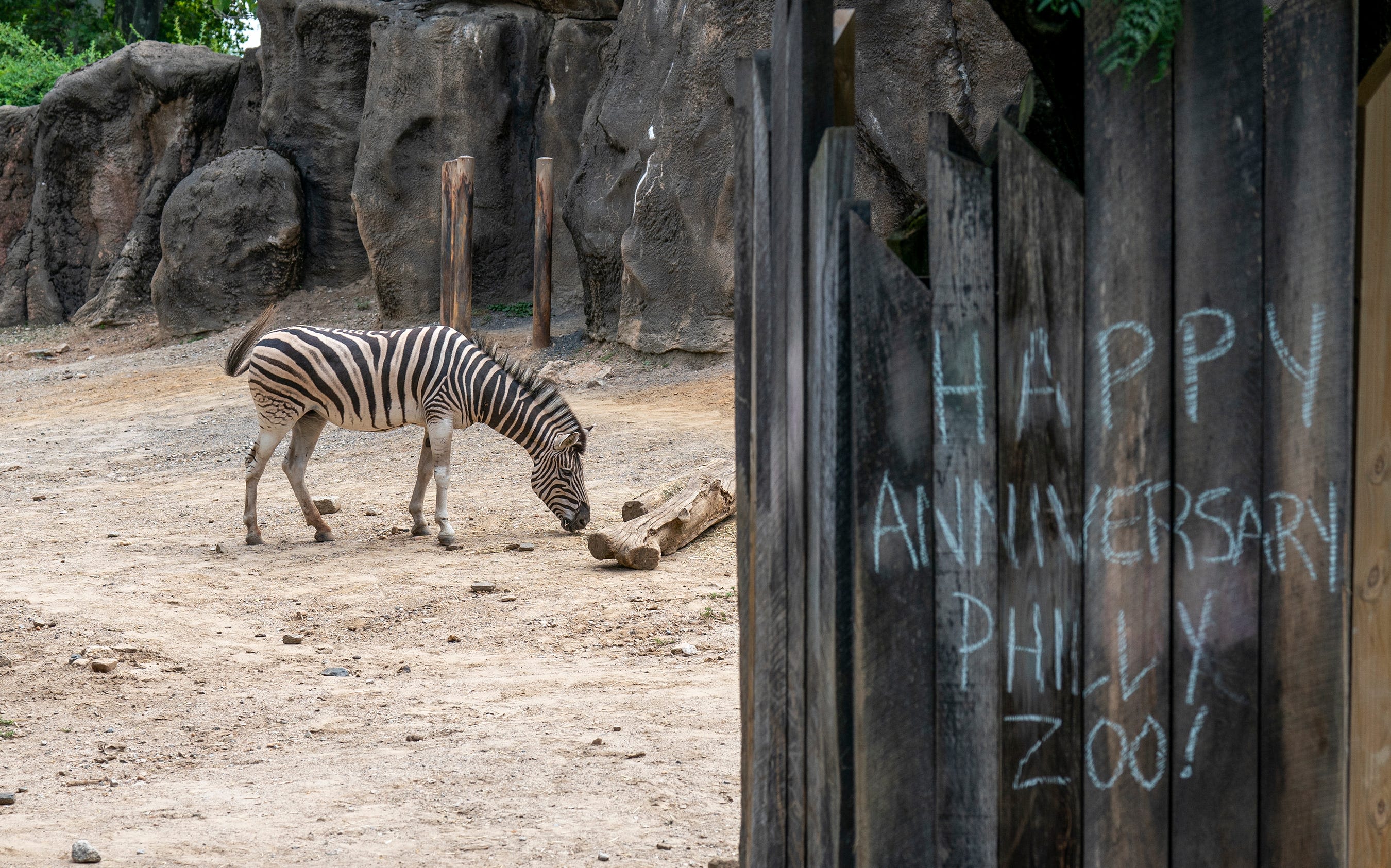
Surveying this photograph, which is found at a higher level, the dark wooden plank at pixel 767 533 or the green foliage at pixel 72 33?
the green foliage at pixel 72 33

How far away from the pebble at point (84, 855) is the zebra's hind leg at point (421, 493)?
4.88 meters

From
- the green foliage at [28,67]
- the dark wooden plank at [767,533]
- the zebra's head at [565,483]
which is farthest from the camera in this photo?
the green foliage at [28,67]

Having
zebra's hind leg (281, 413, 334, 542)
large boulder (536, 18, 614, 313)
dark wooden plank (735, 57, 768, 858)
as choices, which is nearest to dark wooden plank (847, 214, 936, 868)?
dark wooden plank (735, 57, 768, 858)

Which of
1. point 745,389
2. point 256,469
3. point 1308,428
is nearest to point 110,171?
point 256,469

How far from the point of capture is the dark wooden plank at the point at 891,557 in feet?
5.52

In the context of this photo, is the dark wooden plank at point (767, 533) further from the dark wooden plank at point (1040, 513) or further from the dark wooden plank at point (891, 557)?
the dark wooden plank at point (1040, 513)

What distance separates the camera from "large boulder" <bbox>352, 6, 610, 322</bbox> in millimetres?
15336

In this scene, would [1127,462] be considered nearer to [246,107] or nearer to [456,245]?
[456,245]

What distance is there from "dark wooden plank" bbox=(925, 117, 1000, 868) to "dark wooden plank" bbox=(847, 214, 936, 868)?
17 mm

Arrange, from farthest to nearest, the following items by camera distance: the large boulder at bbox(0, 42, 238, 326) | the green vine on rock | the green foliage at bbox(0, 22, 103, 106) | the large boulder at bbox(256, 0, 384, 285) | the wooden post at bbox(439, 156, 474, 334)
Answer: the green foliage at bbox(0, 22, 103, 106), the large boulder at bbox(0, 42, 238, 326), the large boulder at bbox(256, 0, 384, 285), the wooden post at bbox(439, 156, 474, 334), the green vine on rock

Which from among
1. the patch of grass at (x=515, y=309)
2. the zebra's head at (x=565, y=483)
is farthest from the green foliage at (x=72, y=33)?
the zebra's head at (x=565, y=483)

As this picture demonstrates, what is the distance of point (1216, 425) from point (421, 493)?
7.02 meters

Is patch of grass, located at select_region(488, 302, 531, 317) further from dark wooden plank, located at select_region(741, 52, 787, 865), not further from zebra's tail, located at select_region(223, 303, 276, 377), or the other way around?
dark wooden plank, located at select_region(741, 52, 787, 865)

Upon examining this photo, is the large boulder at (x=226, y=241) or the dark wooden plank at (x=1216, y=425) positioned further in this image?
the large boulder at (x=226, y=241)
